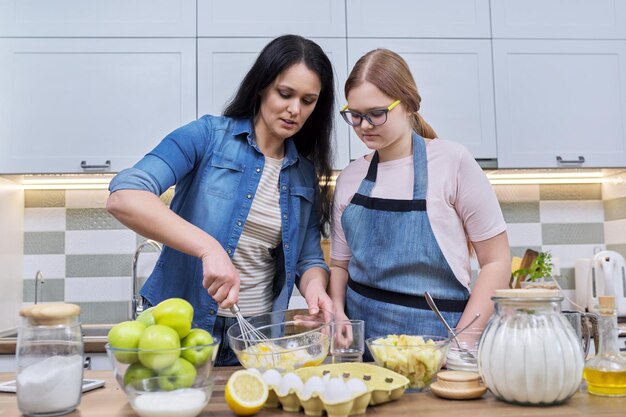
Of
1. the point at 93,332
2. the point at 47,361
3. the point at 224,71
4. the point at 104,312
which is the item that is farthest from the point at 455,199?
the point at 104,312

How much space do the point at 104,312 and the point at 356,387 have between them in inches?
77.1

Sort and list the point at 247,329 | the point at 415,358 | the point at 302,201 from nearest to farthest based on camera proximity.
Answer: the point at 415,358, the point at 247,329, the point at 302,201

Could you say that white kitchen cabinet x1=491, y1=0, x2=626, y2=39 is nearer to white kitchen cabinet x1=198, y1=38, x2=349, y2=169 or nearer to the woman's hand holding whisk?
white kitchen cabinet x1=198, y1=38, x2=349, y2=169

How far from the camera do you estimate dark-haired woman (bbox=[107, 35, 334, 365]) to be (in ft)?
4.49

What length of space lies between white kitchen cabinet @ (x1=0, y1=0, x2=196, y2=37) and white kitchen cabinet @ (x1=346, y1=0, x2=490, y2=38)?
0.64 m

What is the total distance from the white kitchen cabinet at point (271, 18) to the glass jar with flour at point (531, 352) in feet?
5.53

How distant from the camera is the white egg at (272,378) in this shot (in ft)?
2.67

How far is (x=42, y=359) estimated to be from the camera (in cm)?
79

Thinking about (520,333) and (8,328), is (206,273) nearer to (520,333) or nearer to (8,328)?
(520,333)

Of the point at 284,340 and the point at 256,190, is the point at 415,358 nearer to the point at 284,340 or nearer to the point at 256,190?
the point at 284,340

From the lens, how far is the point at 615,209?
2604 millimetres

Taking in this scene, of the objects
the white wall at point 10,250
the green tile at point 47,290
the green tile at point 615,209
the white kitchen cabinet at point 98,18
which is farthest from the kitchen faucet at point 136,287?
the green tile at point 615,209

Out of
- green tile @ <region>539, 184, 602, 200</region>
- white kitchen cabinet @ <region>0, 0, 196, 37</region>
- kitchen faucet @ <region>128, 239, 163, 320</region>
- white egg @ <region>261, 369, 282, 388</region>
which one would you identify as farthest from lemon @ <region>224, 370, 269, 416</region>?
green tile @ <region>539, 184, 602, 200</region>

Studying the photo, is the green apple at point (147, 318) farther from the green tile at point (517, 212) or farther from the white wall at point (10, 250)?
the green tile at point (517, 212)
